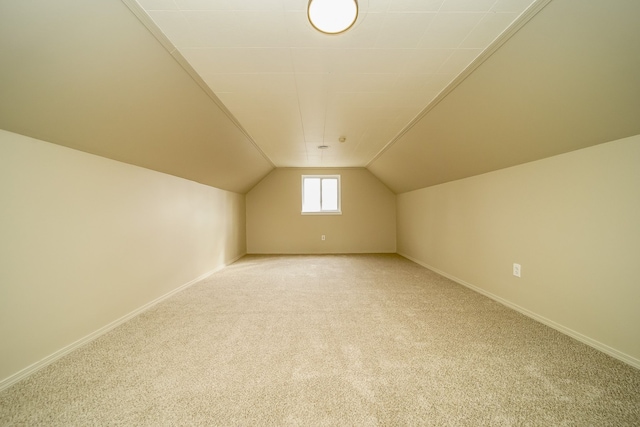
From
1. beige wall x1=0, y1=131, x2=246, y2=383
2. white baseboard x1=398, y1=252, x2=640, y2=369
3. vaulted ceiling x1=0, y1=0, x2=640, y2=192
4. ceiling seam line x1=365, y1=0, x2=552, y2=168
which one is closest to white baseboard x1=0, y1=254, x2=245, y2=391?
beige wall x1=0, y1=131, x2=246, y2=383

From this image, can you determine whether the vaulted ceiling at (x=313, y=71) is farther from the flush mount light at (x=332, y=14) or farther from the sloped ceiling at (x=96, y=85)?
the flush mount light at (x=332, y=14)

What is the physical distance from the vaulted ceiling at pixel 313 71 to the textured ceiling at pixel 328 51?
10mm

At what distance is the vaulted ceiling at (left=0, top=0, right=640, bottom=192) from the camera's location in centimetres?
121

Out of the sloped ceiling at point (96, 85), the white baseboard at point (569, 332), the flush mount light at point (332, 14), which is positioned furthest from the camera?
the white baseboard at point (569, 332)

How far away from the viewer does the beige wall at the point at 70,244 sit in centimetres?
141

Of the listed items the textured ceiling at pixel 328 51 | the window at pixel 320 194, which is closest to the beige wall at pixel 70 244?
the textured ceiling at pixel 328 51

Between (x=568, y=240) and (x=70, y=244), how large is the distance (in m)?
3.76

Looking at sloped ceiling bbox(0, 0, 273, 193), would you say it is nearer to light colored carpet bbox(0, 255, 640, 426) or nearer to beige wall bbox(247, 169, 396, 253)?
light colored carpet bbox(0, 255, 640, 426)

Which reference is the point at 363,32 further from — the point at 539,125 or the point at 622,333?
the point at 622,333

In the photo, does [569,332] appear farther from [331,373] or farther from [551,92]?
[331,373]

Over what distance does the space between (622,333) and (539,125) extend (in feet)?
4.94

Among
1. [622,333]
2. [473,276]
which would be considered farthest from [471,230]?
[622,333]

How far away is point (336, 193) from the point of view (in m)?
6.11

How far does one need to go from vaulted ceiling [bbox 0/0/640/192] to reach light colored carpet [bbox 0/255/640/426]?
1.49 metres
